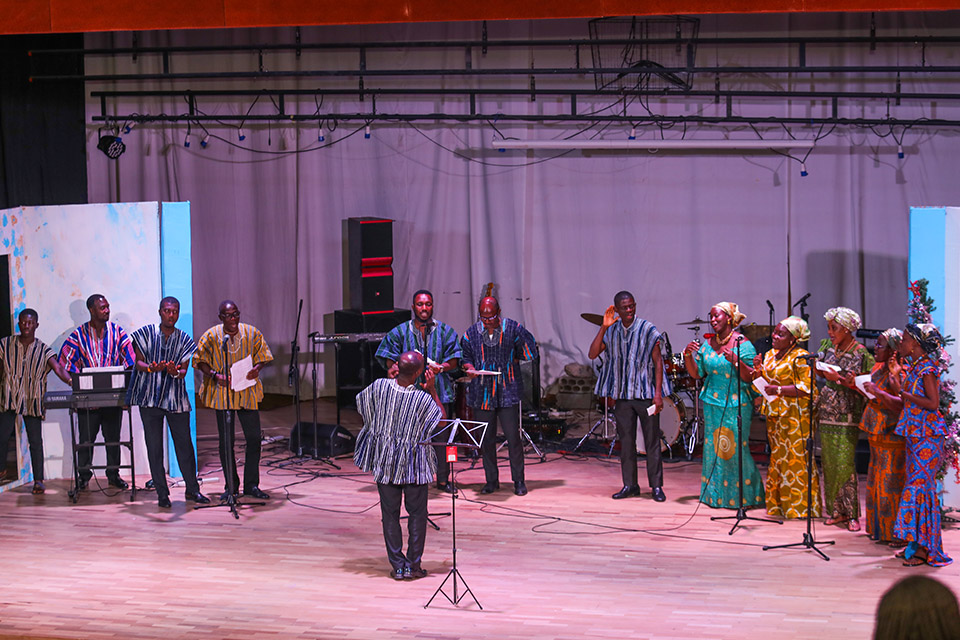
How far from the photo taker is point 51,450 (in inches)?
360

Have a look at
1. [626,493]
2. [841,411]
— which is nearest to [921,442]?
[841,411]

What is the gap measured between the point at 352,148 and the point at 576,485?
19.2 ft

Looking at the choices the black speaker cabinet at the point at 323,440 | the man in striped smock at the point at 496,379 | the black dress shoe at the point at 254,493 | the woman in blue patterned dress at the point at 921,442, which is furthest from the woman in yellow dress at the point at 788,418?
the black speaker cabinet at the point at 323,440

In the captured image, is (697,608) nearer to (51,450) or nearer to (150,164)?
(51,450)

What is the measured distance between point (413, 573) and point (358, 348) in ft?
16.7

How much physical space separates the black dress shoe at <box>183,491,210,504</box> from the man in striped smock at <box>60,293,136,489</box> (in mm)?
677

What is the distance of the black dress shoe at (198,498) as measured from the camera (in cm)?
822

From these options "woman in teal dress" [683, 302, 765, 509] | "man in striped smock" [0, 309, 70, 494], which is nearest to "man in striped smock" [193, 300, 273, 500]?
"man in striped smock" [0, 309, 70, 494]

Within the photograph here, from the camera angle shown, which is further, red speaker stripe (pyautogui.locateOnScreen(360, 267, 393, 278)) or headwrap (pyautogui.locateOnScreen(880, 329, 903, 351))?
red speaker stripe (pyautogui.locateOnScreen(360, 267, 393, 278))

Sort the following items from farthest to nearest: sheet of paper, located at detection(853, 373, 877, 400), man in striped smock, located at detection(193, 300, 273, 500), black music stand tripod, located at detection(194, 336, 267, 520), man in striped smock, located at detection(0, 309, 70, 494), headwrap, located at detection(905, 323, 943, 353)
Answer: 1. man in striped smock, located at detection(0, 309, 70, 494)
2. man in striped smock, located at detection(193, 300, 273, 500)
3. black music stand tripod, located at detection(194, 336, 267, 520)
4. sheet of paper, located at detection(853, 373, 877, 400)
5. headwrap, located at detection(905, 323, 943, 353)

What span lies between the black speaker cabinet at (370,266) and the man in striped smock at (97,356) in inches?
111

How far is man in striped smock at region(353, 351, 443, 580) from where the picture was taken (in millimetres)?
6031

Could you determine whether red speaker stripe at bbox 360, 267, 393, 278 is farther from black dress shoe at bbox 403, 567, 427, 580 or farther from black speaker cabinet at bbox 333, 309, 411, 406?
black dress shoe at bbox 403, 567, 427, 580

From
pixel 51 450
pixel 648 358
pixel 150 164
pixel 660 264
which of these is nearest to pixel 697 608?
pixel 648 358
